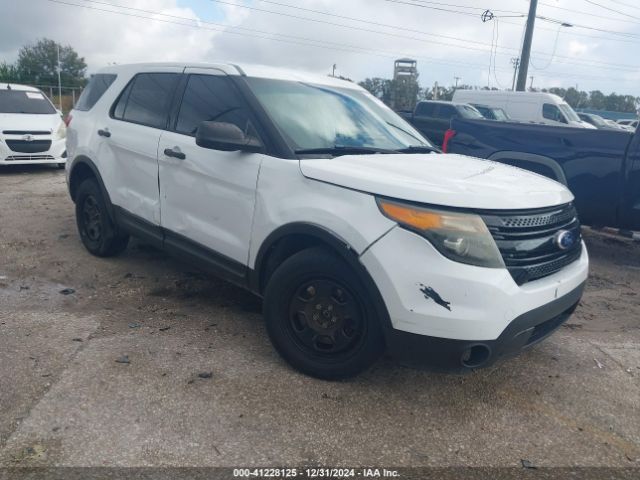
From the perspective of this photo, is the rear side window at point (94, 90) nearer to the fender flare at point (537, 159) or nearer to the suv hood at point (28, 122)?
the fender flare at point (537, 159)

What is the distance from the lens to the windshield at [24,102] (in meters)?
11.1

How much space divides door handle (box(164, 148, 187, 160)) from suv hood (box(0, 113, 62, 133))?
783cm

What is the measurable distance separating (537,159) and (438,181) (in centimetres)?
369

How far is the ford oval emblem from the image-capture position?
309 centimetres

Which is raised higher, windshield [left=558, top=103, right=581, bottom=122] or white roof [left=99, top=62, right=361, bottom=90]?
white roof [left=99, top=62, right=361, bottom=90]

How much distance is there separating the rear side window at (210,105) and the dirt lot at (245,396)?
141 cm

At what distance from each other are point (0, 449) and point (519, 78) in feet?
78.6

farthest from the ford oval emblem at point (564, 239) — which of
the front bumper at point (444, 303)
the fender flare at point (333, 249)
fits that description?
the fender flare at point (333, 249)

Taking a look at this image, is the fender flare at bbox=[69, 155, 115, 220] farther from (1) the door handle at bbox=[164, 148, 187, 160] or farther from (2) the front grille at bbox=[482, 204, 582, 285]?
(2) the front grille at bbox=[482, 204, 582, 285]

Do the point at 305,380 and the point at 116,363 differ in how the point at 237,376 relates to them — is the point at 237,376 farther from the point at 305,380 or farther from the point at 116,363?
the point at 116,363

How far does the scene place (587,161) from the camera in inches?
232

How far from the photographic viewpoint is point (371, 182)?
2918mm

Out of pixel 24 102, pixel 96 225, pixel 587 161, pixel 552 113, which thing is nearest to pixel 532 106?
pixel 552 113

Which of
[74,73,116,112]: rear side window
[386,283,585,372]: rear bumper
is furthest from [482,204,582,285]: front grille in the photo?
[74,73,116,112]: rear side window
